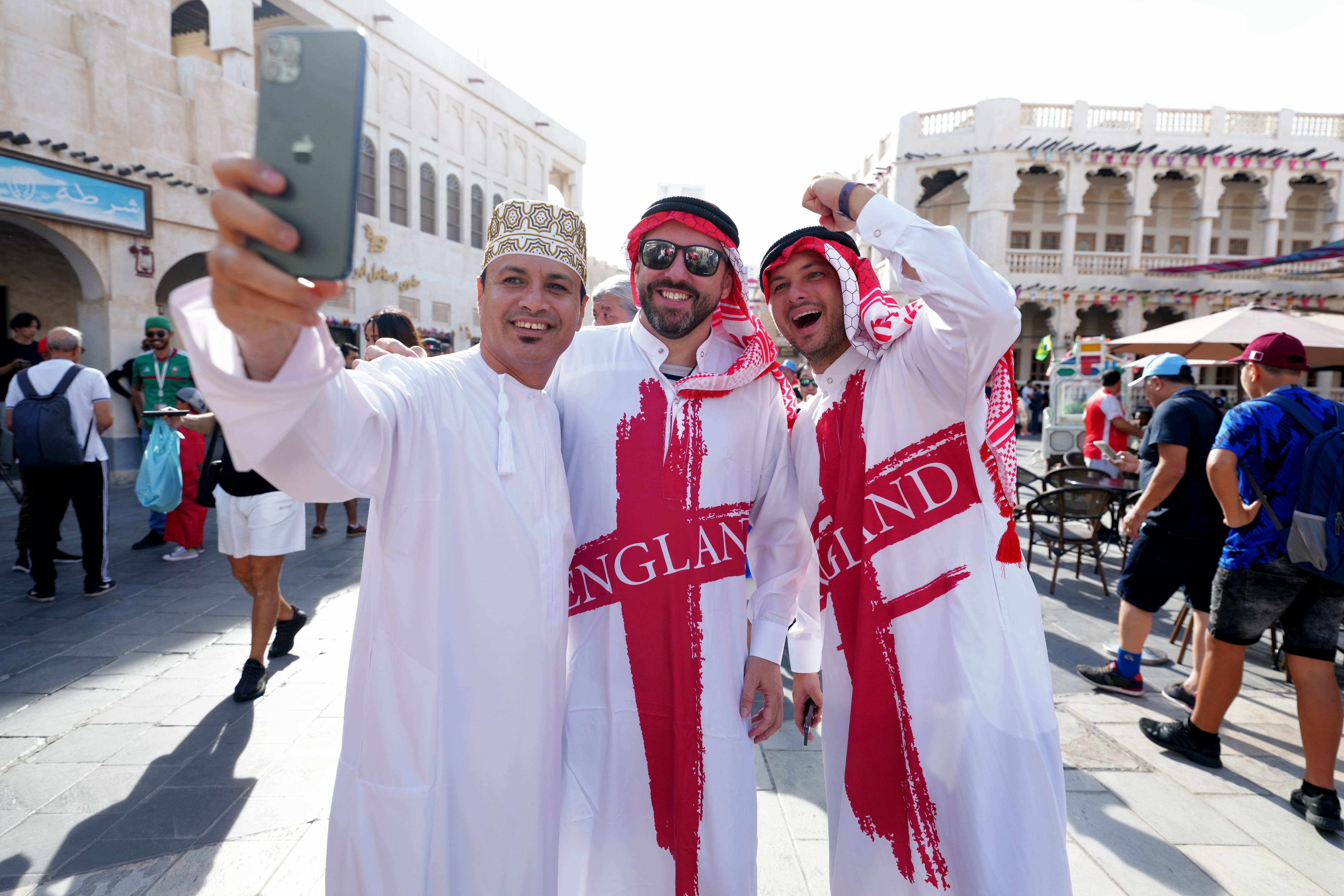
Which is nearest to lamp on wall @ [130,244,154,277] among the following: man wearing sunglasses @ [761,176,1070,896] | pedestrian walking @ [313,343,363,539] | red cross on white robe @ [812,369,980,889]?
pedestrian walking @ [313,343,363,539]

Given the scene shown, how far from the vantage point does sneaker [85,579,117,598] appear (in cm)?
512

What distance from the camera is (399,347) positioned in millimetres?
2434

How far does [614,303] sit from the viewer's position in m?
4.68

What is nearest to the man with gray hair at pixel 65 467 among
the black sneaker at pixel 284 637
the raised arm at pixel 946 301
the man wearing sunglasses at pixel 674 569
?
the black sneaker at pixel 284 637

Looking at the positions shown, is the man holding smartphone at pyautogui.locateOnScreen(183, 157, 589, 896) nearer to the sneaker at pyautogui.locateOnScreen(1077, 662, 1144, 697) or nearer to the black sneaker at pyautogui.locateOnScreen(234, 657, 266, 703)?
the black sneaker at pyautogui.locateOnScreen(234, 657, 266, 703)

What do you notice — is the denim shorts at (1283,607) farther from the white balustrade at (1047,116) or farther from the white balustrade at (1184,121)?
the white balustrade at (1184,121)

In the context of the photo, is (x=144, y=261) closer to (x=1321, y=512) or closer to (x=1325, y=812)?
(x=1321, y=512)

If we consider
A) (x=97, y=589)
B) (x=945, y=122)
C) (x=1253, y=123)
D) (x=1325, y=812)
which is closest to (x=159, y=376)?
(x=97, y=589)

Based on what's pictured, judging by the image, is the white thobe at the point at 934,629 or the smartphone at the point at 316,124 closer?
the smartphone at the point at 316,124

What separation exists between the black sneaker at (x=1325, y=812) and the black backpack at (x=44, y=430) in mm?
7608

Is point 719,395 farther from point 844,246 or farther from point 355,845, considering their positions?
point 355,845

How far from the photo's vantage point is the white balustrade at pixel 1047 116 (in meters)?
22.4

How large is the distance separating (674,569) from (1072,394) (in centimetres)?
1287

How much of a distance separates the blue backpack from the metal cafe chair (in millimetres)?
2564
